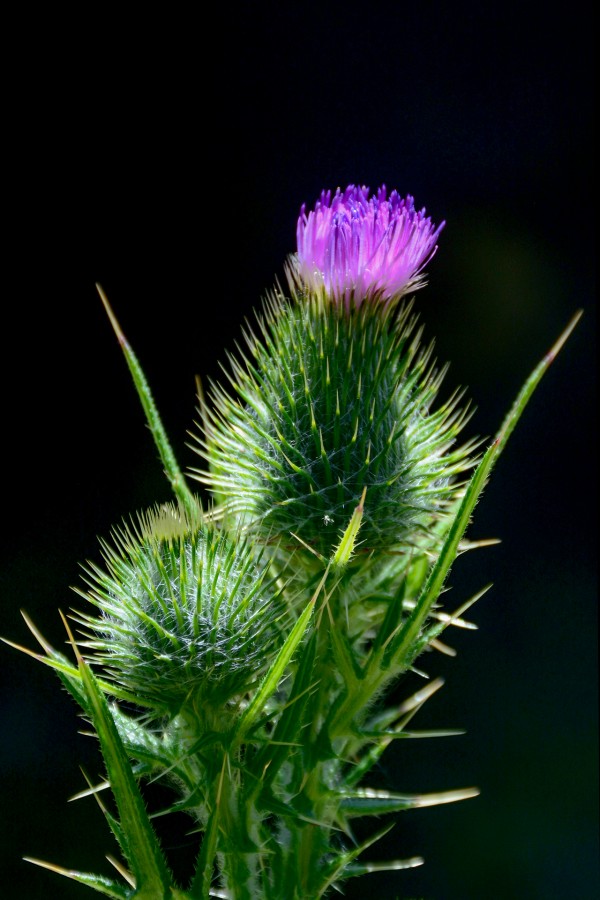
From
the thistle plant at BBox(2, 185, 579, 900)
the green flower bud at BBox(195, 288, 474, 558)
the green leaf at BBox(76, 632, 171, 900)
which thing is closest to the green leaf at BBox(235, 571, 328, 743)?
the thistle plant at BBox(2, 185, 579, 900)

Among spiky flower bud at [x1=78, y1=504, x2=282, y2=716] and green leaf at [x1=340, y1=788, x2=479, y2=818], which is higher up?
spiky flower bud at [x1=78, y1=504, x2=282, y2=716]

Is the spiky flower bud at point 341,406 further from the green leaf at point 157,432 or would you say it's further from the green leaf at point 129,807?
the green leaf at point 129,807

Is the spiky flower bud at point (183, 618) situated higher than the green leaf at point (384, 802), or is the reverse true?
the spiky flower bud at point (183, 618)

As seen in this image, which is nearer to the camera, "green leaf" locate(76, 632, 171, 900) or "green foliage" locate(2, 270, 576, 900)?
"green leaf" locate(76, 632, 171, 900)

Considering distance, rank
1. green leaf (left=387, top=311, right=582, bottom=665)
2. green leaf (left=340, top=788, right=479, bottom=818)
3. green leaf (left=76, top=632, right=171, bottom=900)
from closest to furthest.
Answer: green leaf (left=76, top=632, right=171, bottom=900) → green leaf (left=387, top=311, right=582, bottom=665) → green leaf (left=340, top=788, right=479, bottom=818)

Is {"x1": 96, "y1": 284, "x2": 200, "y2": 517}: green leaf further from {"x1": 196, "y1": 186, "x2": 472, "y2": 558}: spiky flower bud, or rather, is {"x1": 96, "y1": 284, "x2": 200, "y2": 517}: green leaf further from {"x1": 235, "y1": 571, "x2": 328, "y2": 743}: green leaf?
{"x1": 235, "y1": 571, "x2": 328, "y2": 743}: green leaf

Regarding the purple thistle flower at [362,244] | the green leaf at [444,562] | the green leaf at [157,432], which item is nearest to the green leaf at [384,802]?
the green leaf at [444,562]

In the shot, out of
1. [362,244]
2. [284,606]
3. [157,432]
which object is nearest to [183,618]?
[284,606]

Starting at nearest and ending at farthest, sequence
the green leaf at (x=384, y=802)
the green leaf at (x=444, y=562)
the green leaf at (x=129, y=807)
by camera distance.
A: the green leaf at (x=129, y=807), the green leaf at (x=444, y=562), the green leaf at (x=384, y=802)

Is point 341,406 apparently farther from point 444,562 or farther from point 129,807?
point 129,807
